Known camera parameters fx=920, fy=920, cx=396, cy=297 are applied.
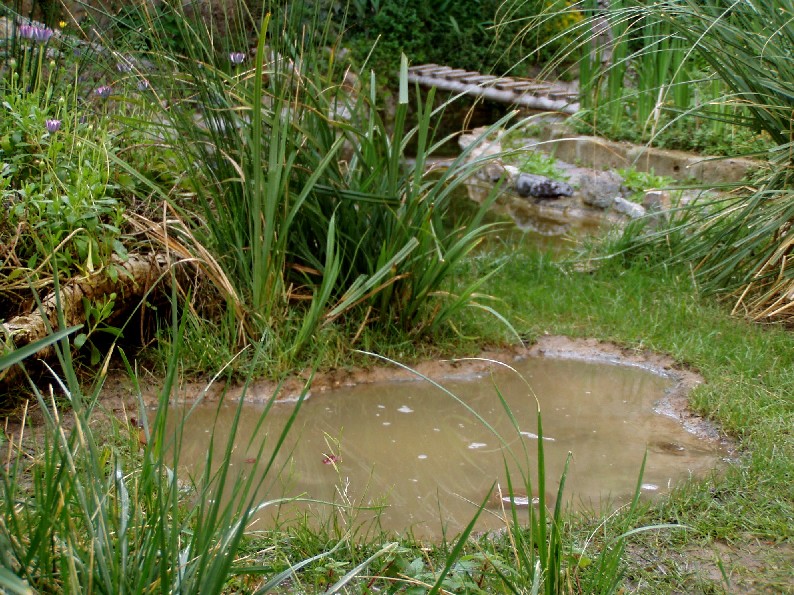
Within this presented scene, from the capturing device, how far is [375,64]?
36.7 ft

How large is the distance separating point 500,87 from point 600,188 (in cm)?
289

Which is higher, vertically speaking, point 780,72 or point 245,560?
point 780,72

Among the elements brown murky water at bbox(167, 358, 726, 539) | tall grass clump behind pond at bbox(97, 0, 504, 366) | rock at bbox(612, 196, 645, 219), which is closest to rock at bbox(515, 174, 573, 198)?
rock at bbox(612, 196, 645, 219)

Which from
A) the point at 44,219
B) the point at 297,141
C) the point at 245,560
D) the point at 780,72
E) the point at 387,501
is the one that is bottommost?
the point at 387,501

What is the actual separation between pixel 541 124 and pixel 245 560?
701 centimetres

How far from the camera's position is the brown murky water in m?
2.69

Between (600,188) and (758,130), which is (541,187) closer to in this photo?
(600,188)

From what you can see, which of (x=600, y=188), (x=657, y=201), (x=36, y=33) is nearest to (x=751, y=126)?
(x=657, y=201)

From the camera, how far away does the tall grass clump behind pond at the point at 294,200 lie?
3.43 metres

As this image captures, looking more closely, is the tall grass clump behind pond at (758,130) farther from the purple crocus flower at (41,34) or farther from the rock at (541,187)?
the rock at (541,187)

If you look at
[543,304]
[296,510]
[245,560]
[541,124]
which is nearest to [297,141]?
[543,304]

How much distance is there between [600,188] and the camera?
7.21m

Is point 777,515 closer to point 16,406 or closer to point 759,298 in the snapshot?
point 759,298

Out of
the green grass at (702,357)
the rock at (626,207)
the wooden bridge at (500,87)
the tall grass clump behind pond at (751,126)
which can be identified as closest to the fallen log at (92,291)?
the green grass at (702,357)
